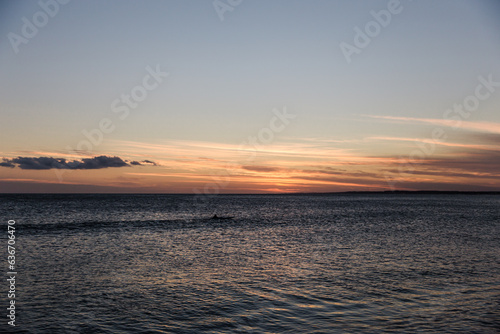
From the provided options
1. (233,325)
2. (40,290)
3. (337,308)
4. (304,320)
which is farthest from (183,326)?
(40,290)

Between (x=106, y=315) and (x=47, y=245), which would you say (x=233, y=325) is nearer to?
(x=106, y=315)

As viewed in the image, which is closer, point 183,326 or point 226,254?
point 183,326

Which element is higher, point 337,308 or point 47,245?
point 337,308

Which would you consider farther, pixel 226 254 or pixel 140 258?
pixel 226 254

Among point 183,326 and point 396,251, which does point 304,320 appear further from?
point 396,251

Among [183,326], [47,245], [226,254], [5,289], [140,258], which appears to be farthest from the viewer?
[47,245]

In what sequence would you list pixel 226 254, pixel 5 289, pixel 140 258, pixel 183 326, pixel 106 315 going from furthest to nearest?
pixel 226 254, pixel 140 258, pixel 5 289, pixel 106 315, pixel 183 326

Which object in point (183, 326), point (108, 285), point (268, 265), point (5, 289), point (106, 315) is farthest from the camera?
point (268, 265)

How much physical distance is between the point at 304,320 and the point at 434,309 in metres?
6.44

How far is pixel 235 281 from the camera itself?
21844 mm

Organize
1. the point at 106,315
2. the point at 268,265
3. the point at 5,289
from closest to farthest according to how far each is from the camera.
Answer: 1. the point at 106,315
2. the point at 5,289
3. the point at 268,265

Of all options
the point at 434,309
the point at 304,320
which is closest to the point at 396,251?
the point at 434,309

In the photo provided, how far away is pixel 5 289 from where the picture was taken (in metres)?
19.1

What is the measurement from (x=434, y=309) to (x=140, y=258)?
A: 849 inches
